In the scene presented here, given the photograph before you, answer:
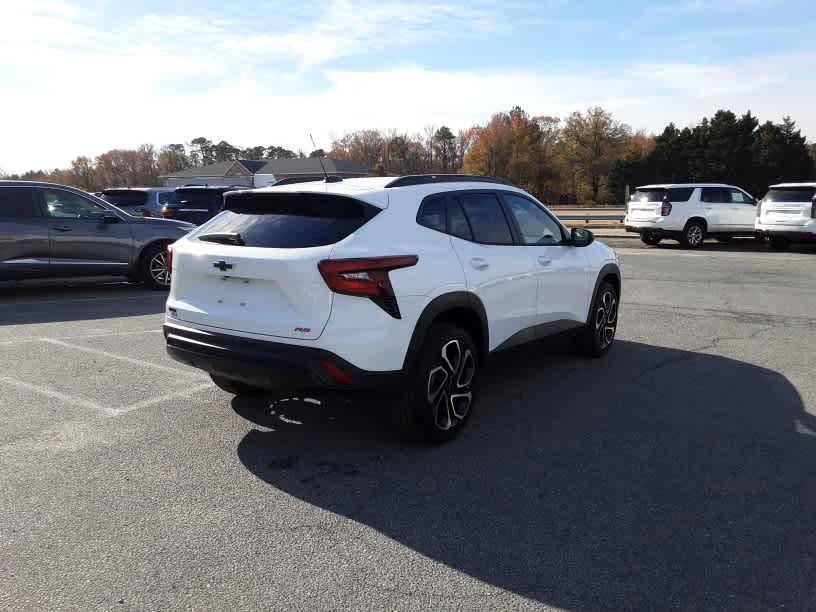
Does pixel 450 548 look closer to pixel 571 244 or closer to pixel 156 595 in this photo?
pixel 156 595

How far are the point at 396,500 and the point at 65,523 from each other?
170 centimetres

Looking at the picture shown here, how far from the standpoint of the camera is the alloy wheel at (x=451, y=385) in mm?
4363

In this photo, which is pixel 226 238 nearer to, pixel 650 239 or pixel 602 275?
pixel 602 275

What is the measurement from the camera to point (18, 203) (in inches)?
406

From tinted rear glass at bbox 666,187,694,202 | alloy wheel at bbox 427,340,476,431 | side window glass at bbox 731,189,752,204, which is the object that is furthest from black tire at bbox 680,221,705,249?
alloy wheel at bbox 427,340,476,431

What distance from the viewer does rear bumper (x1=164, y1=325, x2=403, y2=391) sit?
12.5 ft

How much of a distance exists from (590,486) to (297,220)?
2368 millimetres

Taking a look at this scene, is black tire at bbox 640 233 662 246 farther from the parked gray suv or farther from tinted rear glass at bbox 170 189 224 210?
the parked gray suv

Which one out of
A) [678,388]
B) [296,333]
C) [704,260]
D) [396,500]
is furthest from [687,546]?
[704,260]

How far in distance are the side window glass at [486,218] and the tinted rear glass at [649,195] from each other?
52.5 ft

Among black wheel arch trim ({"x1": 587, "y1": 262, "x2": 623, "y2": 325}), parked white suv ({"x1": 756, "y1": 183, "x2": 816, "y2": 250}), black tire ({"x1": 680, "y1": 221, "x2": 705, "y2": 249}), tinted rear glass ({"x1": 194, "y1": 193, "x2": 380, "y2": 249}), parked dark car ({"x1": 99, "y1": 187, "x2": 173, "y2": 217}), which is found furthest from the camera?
parked dark car ({"x1": 99, "y1": 187, "x2": 173, "y2": 217})

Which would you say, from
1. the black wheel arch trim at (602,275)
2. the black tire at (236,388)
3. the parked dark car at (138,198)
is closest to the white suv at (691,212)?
the black wheel arch trim at (602,275)

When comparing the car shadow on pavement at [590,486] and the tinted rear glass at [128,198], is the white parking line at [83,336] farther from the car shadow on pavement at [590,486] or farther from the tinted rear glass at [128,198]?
the tinted rear glass at [128,198]

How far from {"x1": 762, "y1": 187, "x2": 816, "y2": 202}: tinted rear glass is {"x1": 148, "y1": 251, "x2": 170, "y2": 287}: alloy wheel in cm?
1555
